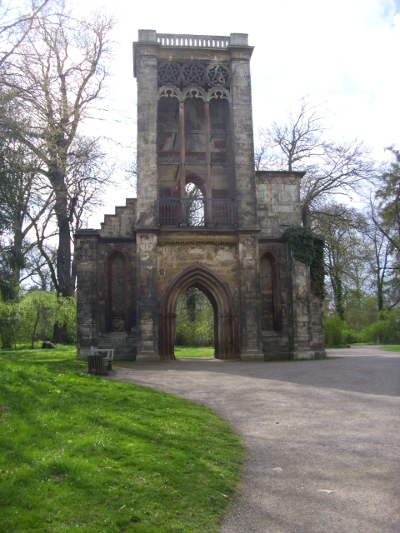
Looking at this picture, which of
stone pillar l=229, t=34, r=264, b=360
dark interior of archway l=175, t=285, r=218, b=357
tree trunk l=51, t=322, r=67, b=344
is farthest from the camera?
dark interior of archway l=175, t=285, r=218, b=357

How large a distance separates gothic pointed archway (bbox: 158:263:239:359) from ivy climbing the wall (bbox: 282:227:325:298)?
3284 mm

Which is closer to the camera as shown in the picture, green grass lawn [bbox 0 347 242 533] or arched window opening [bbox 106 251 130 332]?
green grass lawn [bbox 0 347 242 533]

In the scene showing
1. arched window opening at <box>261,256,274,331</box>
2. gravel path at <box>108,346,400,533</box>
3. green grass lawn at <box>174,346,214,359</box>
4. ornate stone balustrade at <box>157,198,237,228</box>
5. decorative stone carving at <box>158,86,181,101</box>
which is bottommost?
gravel path at <box>108,346,400,533</box>

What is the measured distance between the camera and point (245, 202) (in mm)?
18391

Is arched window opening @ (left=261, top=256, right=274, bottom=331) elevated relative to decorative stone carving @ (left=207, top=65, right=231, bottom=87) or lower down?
lower down

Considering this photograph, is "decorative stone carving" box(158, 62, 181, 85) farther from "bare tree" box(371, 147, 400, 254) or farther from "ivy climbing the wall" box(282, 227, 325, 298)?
"bare tree" box(371, 147, 400, 254)

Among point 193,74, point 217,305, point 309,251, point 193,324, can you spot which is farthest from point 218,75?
point 193,324

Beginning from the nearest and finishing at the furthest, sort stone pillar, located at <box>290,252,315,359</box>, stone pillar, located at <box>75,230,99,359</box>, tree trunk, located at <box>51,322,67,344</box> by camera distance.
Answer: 1. stone pillar, located at <box>75,230,99,359</box>
2. stone pillar, located at <box>290,252,315,359</box>
3. tree trunk, located at <box>51,322,67,344</box>

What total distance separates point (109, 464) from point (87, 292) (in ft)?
45.3

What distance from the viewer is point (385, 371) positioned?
1289cm

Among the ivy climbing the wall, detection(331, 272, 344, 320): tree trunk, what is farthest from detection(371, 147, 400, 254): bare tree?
the ivy climbing the wall

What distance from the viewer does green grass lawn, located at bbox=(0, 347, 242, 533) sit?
3.86 metres

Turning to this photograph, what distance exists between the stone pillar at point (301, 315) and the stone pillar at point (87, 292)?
7603 millimetres

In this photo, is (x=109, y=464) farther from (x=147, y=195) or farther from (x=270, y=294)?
(x=270, y=294)
